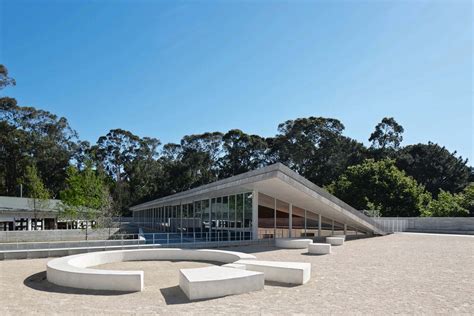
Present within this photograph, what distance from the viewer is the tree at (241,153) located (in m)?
67.8

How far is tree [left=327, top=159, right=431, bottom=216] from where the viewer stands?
36000 millimetres

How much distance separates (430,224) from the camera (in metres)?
29.2

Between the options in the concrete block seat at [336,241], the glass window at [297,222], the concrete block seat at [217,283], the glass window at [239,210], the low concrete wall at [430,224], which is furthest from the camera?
the low concrete wall at [430,224]

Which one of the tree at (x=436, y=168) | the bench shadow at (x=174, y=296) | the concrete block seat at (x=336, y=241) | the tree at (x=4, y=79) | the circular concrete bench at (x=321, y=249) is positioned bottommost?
the concrete block seat at (x=336, y=241)

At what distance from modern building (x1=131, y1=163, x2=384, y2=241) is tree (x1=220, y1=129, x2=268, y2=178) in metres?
41.8

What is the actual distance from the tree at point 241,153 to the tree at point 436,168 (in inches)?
835

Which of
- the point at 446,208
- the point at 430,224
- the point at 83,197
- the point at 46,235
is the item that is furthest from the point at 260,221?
the point at 446,208

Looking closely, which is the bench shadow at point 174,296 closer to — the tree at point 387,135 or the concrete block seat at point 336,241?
the concrete block seat at point 336,241

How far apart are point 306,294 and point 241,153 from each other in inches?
2343

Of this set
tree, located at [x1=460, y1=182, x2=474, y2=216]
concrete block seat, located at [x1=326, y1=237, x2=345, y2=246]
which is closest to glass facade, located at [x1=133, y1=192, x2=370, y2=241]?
concrete block seat, located at [x1=326, y1=237, x2=345, y2=246]

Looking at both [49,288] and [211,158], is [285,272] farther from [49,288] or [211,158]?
[211,158]

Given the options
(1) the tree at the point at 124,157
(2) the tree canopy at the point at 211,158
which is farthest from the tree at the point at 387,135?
(1) the tree at the point at 124,157

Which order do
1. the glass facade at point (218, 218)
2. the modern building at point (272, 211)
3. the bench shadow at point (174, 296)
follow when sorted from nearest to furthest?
the bench shadow at point (174, 296)
the modern building at point (272, 211)
the glass facade at point (218, 218)

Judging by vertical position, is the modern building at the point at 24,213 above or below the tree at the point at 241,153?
below
